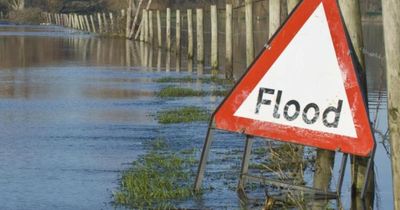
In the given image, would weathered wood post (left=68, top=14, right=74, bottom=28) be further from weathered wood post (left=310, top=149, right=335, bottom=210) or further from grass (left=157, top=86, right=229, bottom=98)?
weathered wood post (left=310, top=149, right=335, bottom=210)

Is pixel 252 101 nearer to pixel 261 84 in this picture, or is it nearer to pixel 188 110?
pixel 261 84

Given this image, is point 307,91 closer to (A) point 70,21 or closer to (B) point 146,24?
(B) point 146,24

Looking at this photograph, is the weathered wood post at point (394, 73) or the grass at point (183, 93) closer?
the weathered wood post at point (394, 73)

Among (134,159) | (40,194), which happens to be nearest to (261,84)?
(40,194)

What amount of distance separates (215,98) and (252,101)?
1278 cm

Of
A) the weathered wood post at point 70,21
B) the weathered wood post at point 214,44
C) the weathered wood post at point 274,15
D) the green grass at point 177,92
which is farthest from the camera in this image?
the weathered wood post at point 70,21

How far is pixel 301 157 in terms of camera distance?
497 inches

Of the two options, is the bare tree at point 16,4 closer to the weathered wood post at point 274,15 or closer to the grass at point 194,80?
the grass at point 194,80

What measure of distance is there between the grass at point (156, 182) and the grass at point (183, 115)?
422 centimetres

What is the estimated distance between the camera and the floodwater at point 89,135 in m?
11.0

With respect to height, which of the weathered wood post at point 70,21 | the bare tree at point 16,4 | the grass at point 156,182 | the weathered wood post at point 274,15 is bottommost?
the weathered wood post at point 70,21

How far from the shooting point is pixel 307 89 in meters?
9.10

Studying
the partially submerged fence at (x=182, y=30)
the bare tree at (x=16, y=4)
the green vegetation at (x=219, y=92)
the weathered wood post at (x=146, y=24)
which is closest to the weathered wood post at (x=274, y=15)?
the green vegetation at (x=219, y=92)

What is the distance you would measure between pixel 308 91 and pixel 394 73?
853mm
